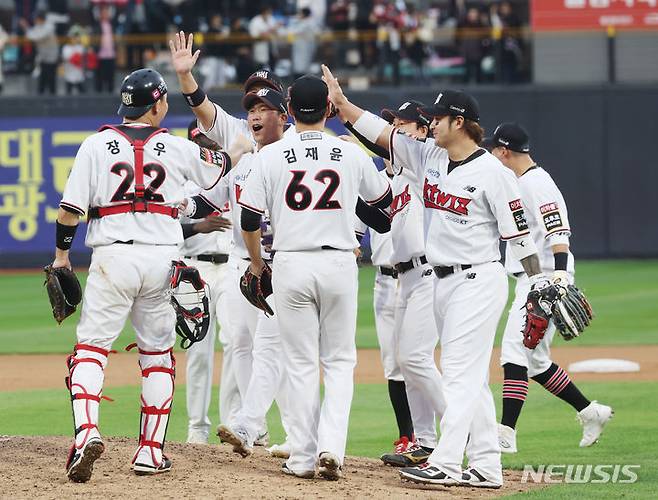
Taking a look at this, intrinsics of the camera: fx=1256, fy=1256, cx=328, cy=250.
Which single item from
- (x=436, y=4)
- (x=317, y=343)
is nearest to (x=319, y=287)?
(x=317, y=343)

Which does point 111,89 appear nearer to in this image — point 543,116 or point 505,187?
point 543,116

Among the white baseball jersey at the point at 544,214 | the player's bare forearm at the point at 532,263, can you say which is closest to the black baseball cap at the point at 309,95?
the player's bare forearm at the point at 532,263

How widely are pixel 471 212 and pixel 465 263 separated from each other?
0.97ft

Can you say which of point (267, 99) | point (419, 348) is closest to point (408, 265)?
point (419, 348)

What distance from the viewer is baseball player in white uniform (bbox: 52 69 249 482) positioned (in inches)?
277

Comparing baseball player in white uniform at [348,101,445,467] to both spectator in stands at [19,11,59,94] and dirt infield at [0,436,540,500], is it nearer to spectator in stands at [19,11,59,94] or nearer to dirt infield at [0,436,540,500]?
dirt infield at [0,436,540,500]

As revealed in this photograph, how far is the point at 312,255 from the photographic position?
23.4 ft

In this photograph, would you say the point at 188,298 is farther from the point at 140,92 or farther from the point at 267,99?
the point at 267,99

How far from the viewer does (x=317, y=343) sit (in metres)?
7.29

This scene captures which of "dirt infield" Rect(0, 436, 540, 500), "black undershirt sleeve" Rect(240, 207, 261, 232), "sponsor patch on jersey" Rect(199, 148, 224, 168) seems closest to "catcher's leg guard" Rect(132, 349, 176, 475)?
"dirt infield" Rect(0, 436, 540, 500)

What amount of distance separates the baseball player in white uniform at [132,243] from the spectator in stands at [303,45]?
1651 cm

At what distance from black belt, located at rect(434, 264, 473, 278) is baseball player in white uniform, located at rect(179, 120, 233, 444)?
1878 millimetres

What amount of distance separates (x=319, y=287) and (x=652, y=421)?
3925 millimetres

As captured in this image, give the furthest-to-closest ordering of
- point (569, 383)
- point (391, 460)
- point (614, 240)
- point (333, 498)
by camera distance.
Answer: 1. point (614, 240)
2. point (569, 383)
3. point (391, 460)
4. point (333, 498)
